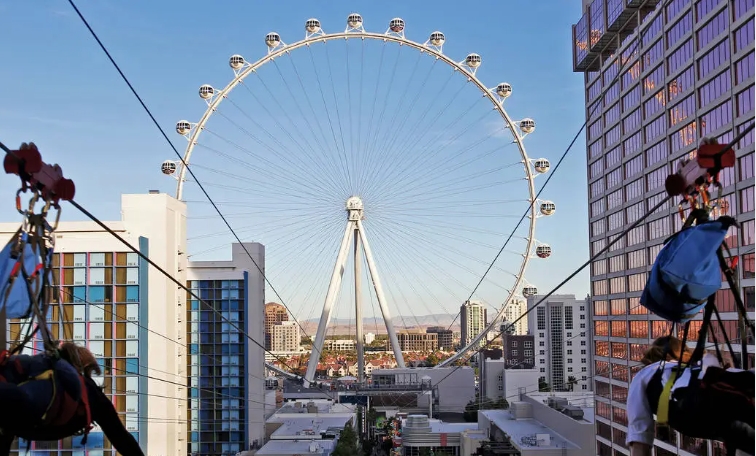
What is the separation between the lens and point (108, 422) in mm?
2781

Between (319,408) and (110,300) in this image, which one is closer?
(110,300)

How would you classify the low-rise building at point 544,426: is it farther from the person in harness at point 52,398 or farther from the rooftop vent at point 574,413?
the person in harness at point 52,398

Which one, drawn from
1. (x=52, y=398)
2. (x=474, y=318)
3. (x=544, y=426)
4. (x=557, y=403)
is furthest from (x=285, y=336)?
(x=52, y=398)

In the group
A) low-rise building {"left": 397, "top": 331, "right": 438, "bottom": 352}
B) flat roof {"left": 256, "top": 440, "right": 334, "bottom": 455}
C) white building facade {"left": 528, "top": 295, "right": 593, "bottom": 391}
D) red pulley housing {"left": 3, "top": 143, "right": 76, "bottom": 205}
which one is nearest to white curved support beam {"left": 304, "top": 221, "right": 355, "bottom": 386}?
flat roof {"left": 256, "top": 440, "right": 334, "bottom": 455}

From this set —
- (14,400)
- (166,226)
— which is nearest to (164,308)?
(166,226)

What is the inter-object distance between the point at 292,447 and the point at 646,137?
49.8 ft

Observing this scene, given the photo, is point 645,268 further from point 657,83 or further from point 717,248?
point 717,248

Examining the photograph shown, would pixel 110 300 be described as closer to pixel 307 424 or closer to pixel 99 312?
pixel 99 312

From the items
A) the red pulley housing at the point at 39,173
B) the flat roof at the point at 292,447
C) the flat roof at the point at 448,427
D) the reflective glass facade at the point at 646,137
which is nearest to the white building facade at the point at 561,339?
the flat roof at the point at 448,427

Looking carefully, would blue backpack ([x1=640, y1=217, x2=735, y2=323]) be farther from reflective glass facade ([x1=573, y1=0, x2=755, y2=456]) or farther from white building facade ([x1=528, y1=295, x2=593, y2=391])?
white building facade ([x1=528, y1=295, x2=593, y2=391])

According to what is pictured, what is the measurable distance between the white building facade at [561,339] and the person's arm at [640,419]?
285 feet

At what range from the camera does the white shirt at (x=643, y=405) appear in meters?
2.53

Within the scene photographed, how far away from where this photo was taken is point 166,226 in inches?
1045

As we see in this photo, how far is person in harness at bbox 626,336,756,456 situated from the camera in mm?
→ 2352
